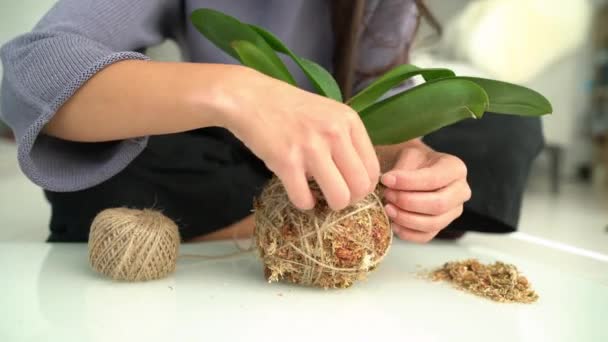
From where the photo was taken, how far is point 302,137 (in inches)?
17.6

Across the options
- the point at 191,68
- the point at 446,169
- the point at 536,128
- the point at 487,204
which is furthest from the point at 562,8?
the point at 191,68

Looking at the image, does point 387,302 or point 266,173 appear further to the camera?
point 266,173

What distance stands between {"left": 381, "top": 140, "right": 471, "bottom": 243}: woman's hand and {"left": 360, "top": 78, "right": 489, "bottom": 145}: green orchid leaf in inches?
1.6

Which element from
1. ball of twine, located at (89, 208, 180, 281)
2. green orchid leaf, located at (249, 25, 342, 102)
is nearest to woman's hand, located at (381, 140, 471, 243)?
green orchid leaf, located at (249, 25, 342, 102)

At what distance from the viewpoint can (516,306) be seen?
57 centimetres

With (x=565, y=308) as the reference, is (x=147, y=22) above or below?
above

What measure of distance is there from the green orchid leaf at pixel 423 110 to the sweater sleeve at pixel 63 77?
232 mm

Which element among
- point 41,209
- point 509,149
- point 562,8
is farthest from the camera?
point 562,8

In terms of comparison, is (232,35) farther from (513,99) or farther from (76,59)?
(513,99)

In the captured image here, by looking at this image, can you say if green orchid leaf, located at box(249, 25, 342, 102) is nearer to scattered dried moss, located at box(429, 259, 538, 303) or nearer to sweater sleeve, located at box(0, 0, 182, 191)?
sweater sleeve, located at box(0, 0, 182, 191)

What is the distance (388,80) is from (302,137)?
0.49 ft

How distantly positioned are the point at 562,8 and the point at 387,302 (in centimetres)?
176

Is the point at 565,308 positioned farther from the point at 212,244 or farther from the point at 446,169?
the point at 212,244

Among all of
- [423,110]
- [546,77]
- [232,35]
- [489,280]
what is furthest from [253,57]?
[546,77]
